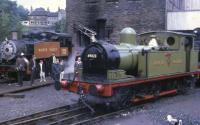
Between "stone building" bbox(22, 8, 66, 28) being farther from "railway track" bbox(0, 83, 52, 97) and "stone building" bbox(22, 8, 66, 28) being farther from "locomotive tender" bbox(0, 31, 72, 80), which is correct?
"railway track" bbox(0, 83, 52, 97)

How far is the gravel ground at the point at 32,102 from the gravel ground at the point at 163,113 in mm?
2741

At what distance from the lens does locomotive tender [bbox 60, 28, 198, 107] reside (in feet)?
40.3

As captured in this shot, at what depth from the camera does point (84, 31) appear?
29.1m

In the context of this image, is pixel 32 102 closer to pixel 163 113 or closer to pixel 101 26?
pixel 163 113

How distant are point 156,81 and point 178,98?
63.2 inches

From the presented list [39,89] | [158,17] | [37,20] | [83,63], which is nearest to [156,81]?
[83,63]

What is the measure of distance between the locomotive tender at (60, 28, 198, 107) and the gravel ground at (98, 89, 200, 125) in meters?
0.43

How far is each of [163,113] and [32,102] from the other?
5014 millimetres

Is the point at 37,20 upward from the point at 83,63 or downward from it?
upward

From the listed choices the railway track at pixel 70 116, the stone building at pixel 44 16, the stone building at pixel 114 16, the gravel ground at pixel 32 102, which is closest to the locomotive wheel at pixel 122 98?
the railway track at pixel 70 116

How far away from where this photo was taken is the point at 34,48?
73.3ft

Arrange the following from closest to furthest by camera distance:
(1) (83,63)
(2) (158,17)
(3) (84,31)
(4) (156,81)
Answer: (1) (83,63) → (4) (156,81) → (2) (158,17) → (3) (84,31)

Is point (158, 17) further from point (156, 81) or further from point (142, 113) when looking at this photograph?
point (142, 113)

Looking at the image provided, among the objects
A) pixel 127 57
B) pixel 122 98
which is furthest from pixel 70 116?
pixel 127 57
